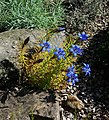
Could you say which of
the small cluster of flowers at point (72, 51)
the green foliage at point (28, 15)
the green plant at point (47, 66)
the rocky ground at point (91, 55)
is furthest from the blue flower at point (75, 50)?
the green foliage at point (28, 15)

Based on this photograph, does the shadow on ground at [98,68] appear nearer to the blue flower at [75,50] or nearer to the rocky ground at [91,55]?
the rocky ground at [91,55]

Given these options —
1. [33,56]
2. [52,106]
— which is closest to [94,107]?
[52,106]

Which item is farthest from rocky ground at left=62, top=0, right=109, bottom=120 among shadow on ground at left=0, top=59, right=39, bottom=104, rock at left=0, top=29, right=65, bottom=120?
shadow on ground at left=0, top=59, right=39, bottom=104

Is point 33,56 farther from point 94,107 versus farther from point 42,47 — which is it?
point 94,107

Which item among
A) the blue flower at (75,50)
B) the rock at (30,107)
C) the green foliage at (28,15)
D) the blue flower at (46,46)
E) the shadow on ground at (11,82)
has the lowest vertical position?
the rock at (30,107)

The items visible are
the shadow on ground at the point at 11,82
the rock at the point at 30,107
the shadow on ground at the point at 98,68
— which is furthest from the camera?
the shadow on ground at the point at 98,68

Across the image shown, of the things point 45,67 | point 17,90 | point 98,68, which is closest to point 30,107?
point 17,90
